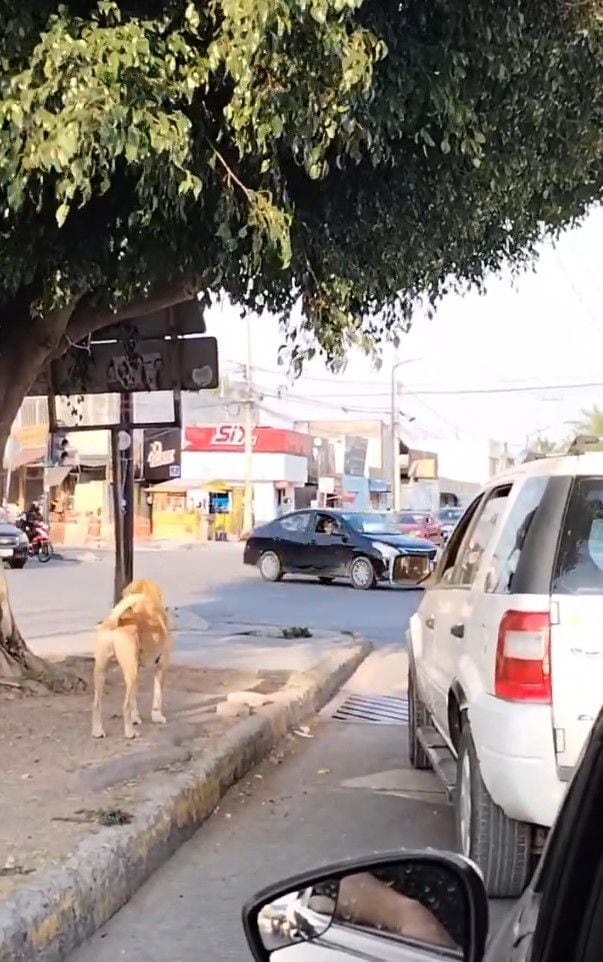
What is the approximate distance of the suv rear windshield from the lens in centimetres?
423

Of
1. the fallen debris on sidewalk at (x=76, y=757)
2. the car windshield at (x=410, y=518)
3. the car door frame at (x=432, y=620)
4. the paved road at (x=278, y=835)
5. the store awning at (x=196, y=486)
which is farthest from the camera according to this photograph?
the store awning at (x=196, y=486)

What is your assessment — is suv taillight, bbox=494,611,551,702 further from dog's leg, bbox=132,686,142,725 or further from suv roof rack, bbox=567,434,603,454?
dog's leg, bbox=132,686,142,725

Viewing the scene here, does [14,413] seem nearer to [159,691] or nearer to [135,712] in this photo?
[159,691]

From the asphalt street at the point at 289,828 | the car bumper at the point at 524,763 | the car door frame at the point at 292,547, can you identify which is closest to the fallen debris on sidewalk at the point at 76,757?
the asphalt street at the point at 289,828

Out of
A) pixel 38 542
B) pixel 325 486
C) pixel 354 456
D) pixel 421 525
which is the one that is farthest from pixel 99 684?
pixel 354 456

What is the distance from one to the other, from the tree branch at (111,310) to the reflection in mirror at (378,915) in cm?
681

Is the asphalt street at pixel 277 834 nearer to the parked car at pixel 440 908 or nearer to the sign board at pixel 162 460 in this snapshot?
the parked car at pixel 440 908

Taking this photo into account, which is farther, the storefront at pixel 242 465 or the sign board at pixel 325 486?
the sign board at pixel 325 486

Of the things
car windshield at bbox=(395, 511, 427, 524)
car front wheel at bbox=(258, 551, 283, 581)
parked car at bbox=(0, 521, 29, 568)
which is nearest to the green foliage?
car front wheel at bbox=(258, 551, 283, 581)

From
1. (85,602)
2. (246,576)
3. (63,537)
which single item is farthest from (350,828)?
(63,537)

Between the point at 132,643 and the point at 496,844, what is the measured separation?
3.23 metres

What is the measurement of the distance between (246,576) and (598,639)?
21.4 m

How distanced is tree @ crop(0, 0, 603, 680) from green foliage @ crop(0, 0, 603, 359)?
0.01 metres

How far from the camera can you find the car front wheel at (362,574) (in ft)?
72.5
